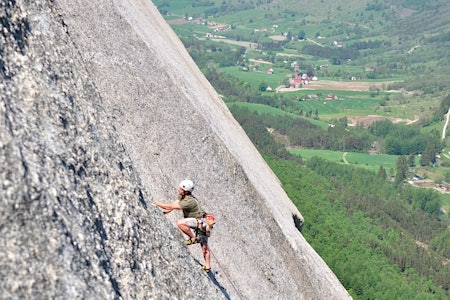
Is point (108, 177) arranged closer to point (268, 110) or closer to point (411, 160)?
point (411, 160)

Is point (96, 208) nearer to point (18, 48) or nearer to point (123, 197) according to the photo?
point (123, 197)

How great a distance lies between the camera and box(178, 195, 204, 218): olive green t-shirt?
12453mm

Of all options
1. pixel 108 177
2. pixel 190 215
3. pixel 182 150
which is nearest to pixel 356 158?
pixel 182 150

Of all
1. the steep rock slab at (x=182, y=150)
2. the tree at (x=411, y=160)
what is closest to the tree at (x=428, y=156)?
the tree at (x=411, y=160)

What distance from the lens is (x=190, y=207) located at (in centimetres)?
1250

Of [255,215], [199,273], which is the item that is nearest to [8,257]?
[199,273]

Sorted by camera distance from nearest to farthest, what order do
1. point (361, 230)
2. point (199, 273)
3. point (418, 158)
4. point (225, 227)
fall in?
point (199, 273) < point (225, 227) < point (361, 230) < point (418, 158)

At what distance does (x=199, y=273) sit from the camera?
12.3 metres

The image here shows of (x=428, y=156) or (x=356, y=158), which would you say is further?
(x=428, y=156)

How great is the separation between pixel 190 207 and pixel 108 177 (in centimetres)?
293

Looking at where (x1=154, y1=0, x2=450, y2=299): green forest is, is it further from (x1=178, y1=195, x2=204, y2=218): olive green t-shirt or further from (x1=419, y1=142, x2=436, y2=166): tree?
(x1=178, y1=195, x2=204, y2=218): olive green t-shirt

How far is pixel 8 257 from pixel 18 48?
3463 mm

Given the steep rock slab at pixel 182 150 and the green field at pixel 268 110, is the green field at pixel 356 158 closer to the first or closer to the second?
the green field at pixel 268 110

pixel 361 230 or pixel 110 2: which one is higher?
pixel 110 2
